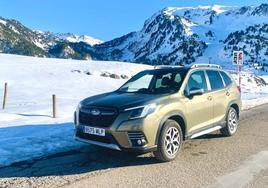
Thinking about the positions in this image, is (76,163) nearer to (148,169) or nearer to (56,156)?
(56,156)

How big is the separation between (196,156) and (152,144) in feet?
3.98

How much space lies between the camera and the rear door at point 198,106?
26.1 feet

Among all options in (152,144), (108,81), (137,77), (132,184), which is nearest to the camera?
(132,184)

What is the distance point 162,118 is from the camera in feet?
23.3

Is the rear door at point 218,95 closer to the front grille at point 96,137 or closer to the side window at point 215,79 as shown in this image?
the side window at point 215,79

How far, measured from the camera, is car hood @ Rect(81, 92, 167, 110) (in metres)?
6.99

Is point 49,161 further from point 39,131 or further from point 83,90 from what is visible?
point 83,90

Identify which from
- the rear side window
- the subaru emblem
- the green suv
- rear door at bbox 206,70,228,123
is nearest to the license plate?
the green suv

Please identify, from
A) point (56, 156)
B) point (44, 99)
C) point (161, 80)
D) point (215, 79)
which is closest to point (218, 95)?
point (215, 79)

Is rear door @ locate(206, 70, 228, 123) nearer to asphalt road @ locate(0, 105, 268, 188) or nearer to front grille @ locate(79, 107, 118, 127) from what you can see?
asphalt road @ locate(0, 105, 268, 188)

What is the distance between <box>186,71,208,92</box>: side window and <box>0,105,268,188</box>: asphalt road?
4.09ft

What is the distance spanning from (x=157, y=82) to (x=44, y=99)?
14943 mm

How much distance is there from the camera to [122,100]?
23.8 ft

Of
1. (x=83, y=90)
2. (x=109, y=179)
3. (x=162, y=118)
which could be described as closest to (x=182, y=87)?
(x=162, y=118)
